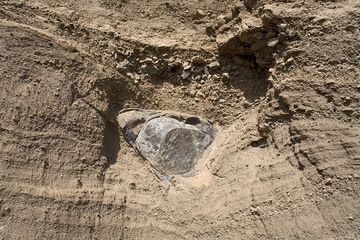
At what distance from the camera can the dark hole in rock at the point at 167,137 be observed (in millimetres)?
4855

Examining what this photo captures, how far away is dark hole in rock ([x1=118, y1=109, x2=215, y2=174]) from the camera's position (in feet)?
15.9

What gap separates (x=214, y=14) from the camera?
545 centimetres

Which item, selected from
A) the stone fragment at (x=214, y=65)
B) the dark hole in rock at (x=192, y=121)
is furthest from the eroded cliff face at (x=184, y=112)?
the dark hole in rock at (x=192, y=121)

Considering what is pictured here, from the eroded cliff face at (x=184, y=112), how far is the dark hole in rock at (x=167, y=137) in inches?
3.3

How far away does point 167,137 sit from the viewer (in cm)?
492

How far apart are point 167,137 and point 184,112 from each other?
0.42 metres

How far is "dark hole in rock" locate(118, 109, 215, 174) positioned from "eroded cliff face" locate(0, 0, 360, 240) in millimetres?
83

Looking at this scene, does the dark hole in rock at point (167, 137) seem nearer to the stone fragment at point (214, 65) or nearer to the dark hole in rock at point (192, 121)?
the dark hole in rock at point (192, 121)

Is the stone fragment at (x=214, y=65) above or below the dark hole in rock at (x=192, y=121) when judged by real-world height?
above

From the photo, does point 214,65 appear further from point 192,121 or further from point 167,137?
point 167,137

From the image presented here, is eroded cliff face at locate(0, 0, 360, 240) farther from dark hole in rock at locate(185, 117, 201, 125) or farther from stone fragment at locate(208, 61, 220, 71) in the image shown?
dark hole in rock at locate(185, 117, 201, 125)

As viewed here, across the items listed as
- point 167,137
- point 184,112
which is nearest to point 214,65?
point 184,112

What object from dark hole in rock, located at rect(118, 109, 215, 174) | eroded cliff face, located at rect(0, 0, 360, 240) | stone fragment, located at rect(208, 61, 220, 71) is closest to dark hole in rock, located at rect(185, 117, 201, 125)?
dark hole in rock, located at rect(118, 109, 215, 174)

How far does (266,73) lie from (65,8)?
7.08ft
